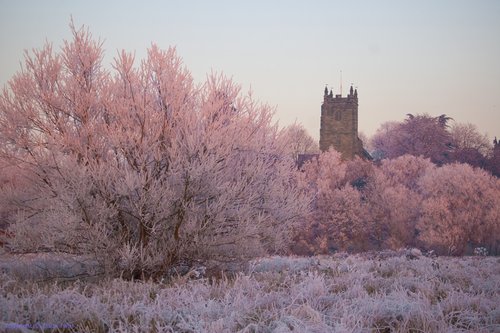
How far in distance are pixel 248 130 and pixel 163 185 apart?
8.77ft

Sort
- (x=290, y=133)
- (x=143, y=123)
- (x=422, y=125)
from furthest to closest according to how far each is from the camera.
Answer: (x=422, y=125) → (x=290, y=133) → (x=143, y=123)

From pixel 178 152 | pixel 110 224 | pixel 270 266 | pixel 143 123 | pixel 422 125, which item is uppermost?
pixel 422 125

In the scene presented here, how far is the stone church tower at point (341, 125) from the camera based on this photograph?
2859 inches

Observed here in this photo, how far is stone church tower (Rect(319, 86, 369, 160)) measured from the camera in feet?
238

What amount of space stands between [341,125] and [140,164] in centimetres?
6731

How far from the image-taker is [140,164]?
10438 millimetres

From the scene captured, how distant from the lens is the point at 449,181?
138 ft

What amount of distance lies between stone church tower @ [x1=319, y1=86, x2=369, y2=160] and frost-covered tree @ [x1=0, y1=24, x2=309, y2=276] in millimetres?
60757

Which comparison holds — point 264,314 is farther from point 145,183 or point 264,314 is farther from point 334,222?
point 334,222

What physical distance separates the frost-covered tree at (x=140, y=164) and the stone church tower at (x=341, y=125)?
60.8 metres

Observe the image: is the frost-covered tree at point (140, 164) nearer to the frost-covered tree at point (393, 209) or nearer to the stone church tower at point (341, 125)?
the frost-covered tree at point (393, 209)

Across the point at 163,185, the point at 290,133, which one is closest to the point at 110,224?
the point at 163,185

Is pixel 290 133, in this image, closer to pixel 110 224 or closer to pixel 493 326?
pixel 110 224

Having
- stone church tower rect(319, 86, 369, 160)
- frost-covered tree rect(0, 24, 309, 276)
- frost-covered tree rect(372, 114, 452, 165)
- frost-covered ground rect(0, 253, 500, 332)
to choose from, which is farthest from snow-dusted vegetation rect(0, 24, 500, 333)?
stone church tower rect(319, 86, 369, 160)
